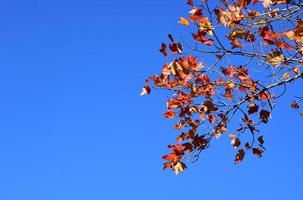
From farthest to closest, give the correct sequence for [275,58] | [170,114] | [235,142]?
[235,142] < [170,114] < [275,58]

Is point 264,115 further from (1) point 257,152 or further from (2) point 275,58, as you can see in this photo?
(2) point 275,58

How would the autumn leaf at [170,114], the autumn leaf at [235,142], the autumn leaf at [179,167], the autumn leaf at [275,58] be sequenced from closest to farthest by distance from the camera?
the autumn leaf at [275,58], the autumn leaf at [179,167], the autumn leaf at [170,114], the autumn leaf at [235,142]

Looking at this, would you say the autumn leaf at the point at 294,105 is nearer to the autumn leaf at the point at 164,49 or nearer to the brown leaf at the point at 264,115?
the brown leaf at the point at 264,115

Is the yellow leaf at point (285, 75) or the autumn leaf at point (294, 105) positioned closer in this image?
the yellow leaf at point (285, 75)

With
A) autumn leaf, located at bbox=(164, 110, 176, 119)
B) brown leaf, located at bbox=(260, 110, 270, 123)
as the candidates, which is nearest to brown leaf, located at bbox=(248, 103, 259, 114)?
brown leaf, located at bbox=(260, 110, 270, 123)

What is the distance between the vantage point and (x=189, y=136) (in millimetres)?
6242

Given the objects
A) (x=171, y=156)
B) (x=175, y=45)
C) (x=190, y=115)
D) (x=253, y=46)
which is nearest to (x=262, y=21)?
(x=253, y=46)

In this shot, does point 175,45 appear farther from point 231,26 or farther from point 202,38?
point 231,26

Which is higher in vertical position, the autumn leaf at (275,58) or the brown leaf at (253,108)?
the brown leaf at (253,108)

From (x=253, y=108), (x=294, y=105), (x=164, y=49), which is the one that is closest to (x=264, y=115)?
(x=253, y=108)

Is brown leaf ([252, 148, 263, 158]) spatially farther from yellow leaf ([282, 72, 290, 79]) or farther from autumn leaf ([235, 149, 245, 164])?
yellow leaf ([282, 72, 290, 79])

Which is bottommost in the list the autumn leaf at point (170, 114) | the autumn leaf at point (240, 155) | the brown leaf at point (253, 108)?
the autumn leaf at point (240, 155)

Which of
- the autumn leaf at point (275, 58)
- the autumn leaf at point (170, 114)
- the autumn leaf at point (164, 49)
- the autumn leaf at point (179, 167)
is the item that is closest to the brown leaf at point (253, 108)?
the autumn leaf at point (275, 58)

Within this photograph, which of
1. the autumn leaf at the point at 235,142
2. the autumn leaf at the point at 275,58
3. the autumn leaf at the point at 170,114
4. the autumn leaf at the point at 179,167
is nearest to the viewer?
the autumn leaf at the point at 275,58
